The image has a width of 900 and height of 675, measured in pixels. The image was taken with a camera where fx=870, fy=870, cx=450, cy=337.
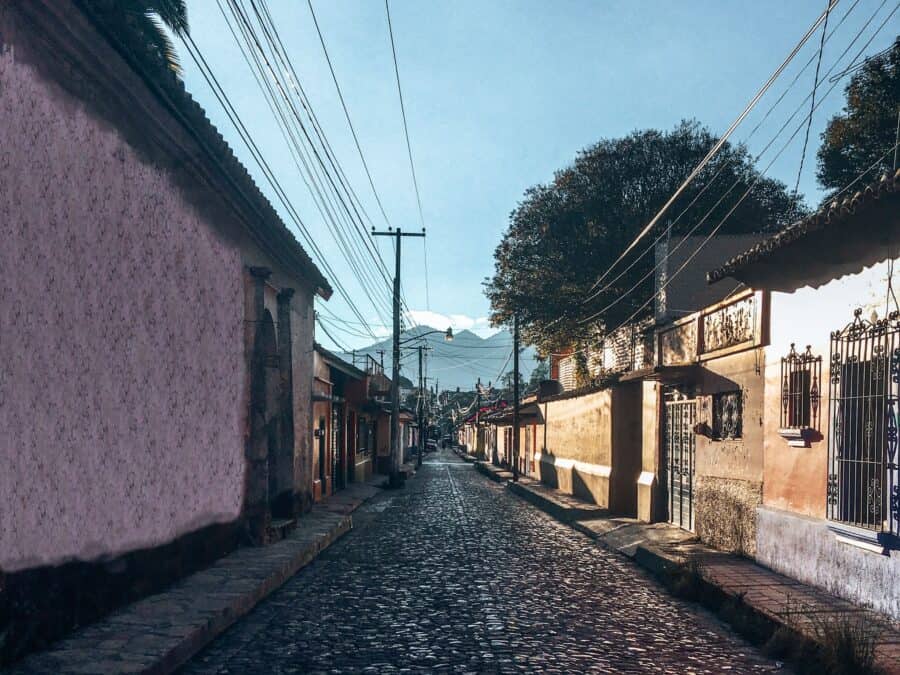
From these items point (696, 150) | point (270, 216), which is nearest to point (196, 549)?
point (270, 216)

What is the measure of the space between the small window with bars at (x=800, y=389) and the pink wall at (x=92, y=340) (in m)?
6.81

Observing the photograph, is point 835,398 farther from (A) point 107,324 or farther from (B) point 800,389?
(A) point 107,324

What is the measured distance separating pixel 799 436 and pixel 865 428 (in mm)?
1314

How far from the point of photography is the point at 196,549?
390 inches

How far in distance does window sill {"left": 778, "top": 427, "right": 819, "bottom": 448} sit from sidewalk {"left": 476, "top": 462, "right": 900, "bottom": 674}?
1.51 metres

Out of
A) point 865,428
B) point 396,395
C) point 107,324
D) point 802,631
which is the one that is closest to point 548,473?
point 396,395

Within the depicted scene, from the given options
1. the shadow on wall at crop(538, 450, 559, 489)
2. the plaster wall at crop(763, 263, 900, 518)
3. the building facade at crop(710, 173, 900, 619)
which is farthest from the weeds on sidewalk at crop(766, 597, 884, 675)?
the shadow on wall at crop(538, 450, 559, 489)

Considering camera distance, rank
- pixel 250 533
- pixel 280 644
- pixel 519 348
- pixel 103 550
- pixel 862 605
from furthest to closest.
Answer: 1. pixel 519 348
2. pixel 250 533
3. pixel 862 605
4. pixel 103 550
5. pixel 280 644

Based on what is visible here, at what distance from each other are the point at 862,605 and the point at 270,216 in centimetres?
875

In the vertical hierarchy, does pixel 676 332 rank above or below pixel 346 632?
above

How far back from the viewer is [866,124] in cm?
2067

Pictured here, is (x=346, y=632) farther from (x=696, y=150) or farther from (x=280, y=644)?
(x=696, y=150)

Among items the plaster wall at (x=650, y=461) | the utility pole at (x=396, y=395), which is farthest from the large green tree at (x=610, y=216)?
the plaster wall at (x=650, y=461)

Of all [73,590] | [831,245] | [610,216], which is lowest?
[73,590]
